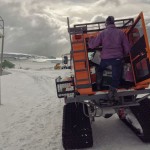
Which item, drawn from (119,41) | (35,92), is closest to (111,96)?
(119,41)

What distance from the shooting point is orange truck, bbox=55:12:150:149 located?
650 centimetres

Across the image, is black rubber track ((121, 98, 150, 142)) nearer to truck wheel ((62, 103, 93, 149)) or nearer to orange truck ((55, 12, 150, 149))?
orange truck ((55, 12, 150, 149))

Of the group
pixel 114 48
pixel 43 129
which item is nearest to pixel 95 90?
pixel 114 48

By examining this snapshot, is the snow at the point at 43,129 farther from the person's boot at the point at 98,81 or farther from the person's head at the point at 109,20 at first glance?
the person's head at the point at 109,20

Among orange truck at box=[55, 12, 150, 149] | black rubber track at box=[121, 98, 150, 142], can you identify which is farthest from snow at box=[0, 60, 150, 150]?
orange truck at box=[55, 12, 150, 149]

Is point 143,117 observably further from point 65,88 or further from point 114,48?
point 65,88

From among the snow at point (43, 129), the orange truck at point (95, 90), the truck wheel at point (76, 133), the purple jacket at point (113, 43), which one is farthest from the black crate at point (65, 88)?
the snow at point (43, 129)

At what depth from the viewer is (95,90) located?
7.10 meters

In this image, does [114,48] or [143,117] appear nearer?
[114,48]

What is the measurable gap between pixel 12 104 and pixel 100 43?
21.2 feet

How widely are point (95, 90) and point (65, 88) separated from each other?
0.67m

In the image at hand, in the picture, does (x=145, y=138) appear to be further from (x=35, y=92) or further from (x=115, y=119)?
(x=35, y=92)

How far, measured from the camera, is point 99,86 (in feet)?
23.4

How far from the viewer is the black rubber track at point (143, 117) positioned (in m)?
6.55
